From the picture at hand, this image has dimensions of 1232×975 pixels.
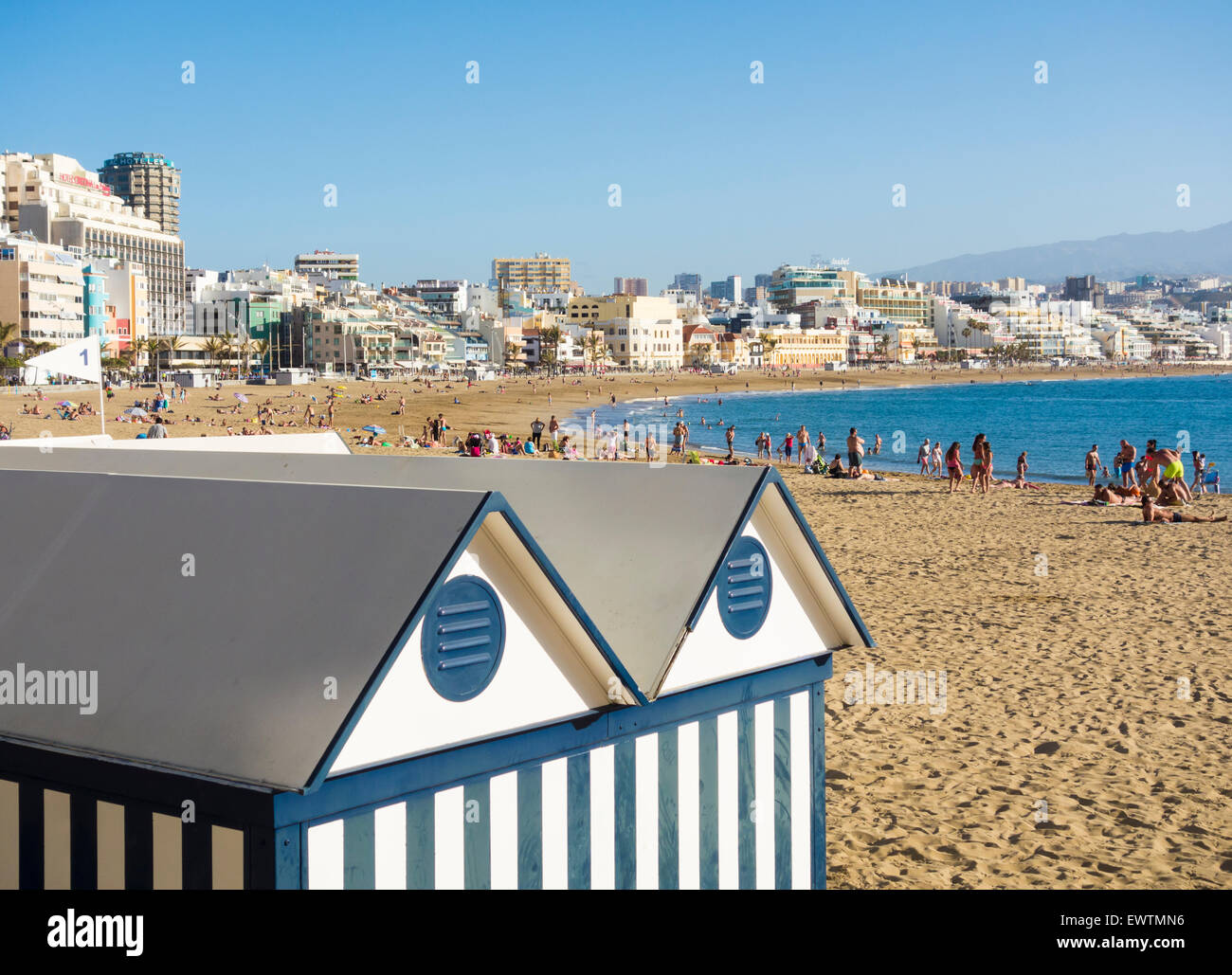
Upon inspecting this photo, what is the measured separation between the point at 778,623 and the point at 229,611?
1795 millimetres

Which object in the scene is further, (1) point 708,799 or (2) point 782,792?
(2) point 782,792

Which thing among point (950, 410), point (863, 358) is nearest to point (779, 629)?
point (950, 410)

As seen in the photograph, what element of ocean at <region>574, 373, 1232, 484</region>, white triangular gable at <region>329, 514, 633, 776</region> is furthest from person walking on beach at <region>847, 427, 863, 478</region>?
white triangular gable at <region>329, 514, 633, 776</region>

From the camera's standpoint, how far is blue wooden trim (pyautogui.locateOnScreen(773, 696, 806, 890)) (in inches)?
160

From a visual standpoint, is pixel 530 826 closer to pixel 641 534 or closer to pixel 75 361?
pixel 641 534

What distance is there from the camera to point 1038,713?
8.60 metres

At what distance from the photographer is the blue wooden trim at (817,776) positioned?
13.9ft

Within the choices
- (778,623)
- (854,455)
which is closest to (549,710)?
(778,623)

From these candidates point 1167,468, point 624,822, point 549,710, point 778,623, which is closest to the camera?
point 549,710

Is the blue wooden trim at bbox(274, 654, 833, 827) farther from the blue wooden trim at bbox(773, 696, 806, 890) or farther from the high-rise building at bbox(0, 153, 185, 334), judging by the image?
the high-rise building at bbox(0, 153, 185, 334)

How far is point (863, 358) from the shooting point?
170m

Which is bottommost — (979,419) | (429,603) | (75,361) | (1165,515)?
(1165,515)

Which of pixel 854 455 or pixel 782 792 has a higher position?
pixel 854 455

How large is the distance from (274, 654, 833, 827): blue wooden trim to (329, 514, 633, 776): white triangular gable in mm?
43
